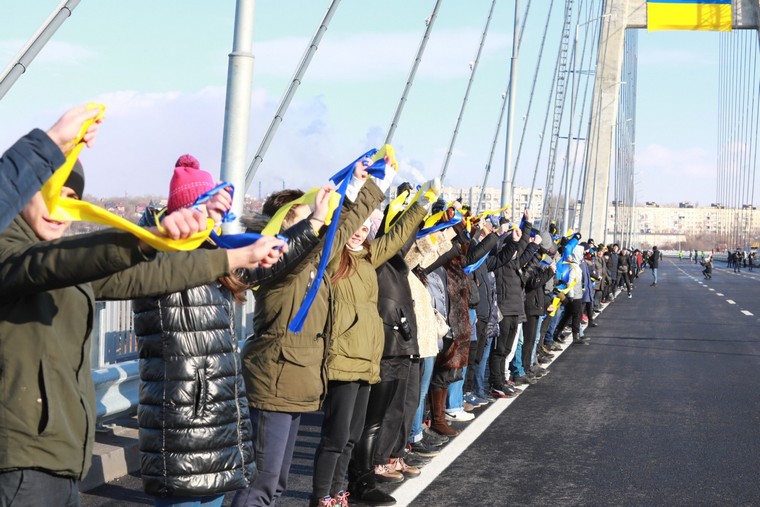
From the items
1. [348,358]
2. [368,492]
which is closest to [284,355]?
[348,358]

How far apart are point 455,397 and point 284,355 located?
4.56 meters

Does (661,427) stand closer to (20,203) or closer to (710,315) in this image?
(20,203)

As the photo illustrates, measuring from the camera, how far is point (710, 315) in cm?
2639

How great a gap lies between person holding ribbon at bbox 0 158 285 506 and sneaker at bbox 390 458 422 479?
13.3 feet

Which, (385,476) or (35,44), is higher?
(35,44)

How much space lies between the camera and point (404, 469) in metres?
7.13

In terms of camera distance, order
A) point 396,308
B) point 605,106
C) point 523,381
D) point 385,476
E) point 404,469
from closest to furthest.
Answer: point 396,308, point 385,476, point 404,469, point 523,381, point 605,106

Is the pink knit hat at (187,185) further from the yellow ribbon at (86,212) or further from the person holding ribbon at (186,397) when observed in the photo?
the yellow ribbon at (86,212)

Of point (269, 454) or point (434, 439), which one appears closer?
point (269, 454)

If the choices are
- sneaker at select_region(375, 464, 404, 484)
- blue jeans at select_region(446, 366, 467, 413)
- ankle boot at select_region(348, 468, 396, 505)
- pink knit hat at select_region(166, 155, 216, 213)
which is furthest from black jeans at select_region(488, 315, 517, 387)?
pink knit hat at select_region(166, 155, 216, 213)

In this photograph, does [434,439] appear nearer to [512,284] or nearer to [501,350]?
[501,350]

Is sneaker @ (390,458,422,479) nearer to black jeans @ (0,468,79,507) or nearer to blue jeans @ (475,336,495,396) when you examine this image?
blue jeans @ (475,336,495,396)

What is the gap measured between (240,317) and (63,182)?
654 cm

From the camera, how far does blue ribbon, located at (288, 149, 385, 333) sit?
4.57 m
